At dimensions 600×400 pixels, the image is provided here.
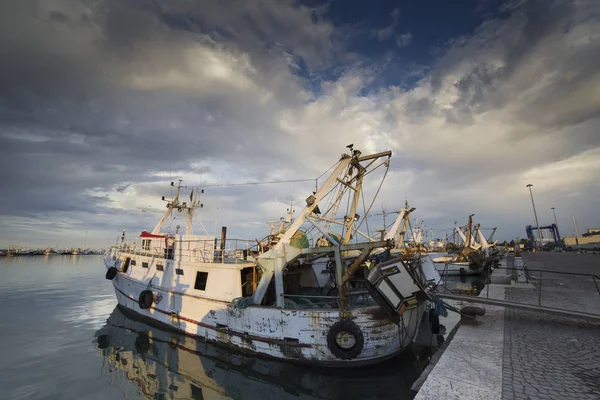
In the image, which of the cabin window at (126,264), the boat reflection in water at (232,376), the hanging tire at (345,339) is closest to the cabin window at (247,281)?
the boat reflection in water at (232,376)

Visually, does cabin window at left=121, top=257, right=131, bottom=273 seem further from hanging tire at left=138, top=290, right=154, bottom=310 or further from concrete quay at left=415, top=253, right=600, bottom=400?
concrete quay at left=415, top=253, right=600, bottom=400

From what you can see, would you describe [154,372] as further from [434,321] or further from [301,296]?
[434,321]

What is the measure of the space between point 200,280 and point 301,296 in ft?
21.6

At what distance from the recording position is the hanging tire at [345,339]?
9.66 m

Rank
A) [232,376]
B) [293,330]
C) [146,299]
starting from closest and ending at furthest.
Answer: [232,376] → [293,330] → [146,299]

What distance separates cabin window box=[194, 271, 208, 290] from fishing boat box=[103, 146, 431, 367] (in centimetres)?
5

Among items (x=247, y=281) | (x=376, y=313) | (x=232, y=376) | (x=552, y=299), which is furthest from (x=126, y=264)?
(x=552, y=299)

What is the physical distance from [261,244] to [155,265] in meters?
7.52

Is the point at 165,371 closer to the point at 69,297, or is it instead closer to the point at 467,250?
the point at 69,297

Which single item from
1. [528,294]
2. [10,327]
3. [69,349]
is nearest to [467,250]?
[528,294]

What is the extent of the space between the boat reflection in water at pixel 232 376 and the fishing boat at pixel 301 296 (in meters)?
0.43

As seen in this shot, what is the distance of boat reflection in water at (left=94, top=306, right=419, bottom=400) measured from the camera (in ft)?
29.6

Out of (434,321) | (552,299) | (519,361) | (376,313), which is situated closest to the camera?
(519,361)

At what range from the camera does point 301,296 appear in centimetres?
1062
